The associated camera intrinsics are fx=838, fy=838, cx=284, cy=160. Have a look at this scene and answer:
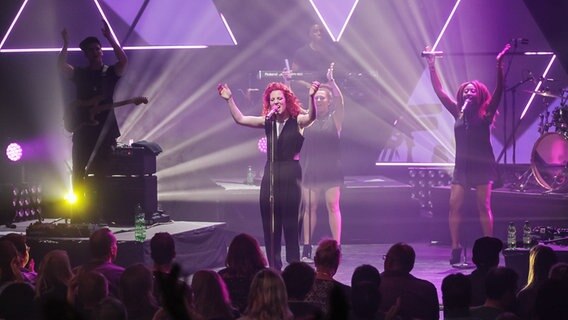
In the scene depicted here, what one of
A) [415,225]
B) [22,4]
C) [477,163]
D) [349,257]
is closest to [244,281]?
[477,163]

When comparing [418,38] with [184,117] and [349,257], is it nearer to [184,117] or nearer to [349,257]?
[184,117]

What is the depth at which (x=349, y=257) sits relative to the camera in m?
10.3

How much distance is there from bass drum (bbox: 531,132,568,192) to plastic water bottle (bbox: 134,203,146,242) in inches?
214

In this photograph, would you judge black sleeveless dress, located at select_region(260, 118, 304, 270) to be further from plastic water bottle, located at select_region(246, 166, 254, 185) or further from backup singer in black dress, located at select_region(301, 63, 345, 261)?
plastic water bottle, located at select_region(246, 166, 254, 185)

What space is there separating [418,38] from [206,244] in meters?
6.01

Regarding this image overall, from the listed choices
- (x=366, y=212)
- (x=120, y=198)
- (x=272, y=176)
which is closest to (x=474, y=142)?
(x=272, y=176)

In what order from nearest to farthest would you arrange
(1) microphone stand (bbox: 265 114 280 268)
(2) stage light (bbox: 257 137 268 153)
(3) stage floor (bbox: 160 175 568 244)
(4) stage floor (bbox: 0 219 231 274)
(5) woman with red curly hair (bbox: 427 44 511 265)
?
(1) microphone stand (bbox: 265 114 280 268) → (4) stage floor (bbox: 0 219 231 274) → (5) woman with red curly hair (bbox: 427 44 511 265) → (3) stage floor (bbox: 160 175 568 244) → (2) stage light (bbox: 257 137 268 153)

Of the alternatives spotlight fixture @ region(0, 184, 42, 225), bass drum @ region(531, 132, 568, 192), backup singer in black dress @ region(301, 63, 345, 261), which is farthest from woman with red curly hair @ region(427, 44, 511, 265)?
spotlight fixture @ region(0, 184, 42, 225)

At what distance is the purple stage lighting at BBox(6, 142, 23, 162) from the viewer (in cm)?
1164

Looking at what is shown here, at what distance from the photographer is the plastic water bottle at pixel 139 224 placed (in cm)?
832

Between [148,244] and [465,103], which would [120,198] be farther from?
[465,103]

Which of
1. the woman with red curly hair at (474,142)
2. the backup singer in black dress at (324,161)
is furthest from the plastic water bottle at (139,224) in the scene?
the woman with red curly hair at (474,142)

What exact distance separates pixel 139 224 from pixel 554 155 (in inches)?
229

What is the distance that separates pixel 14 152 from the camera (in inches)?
461
